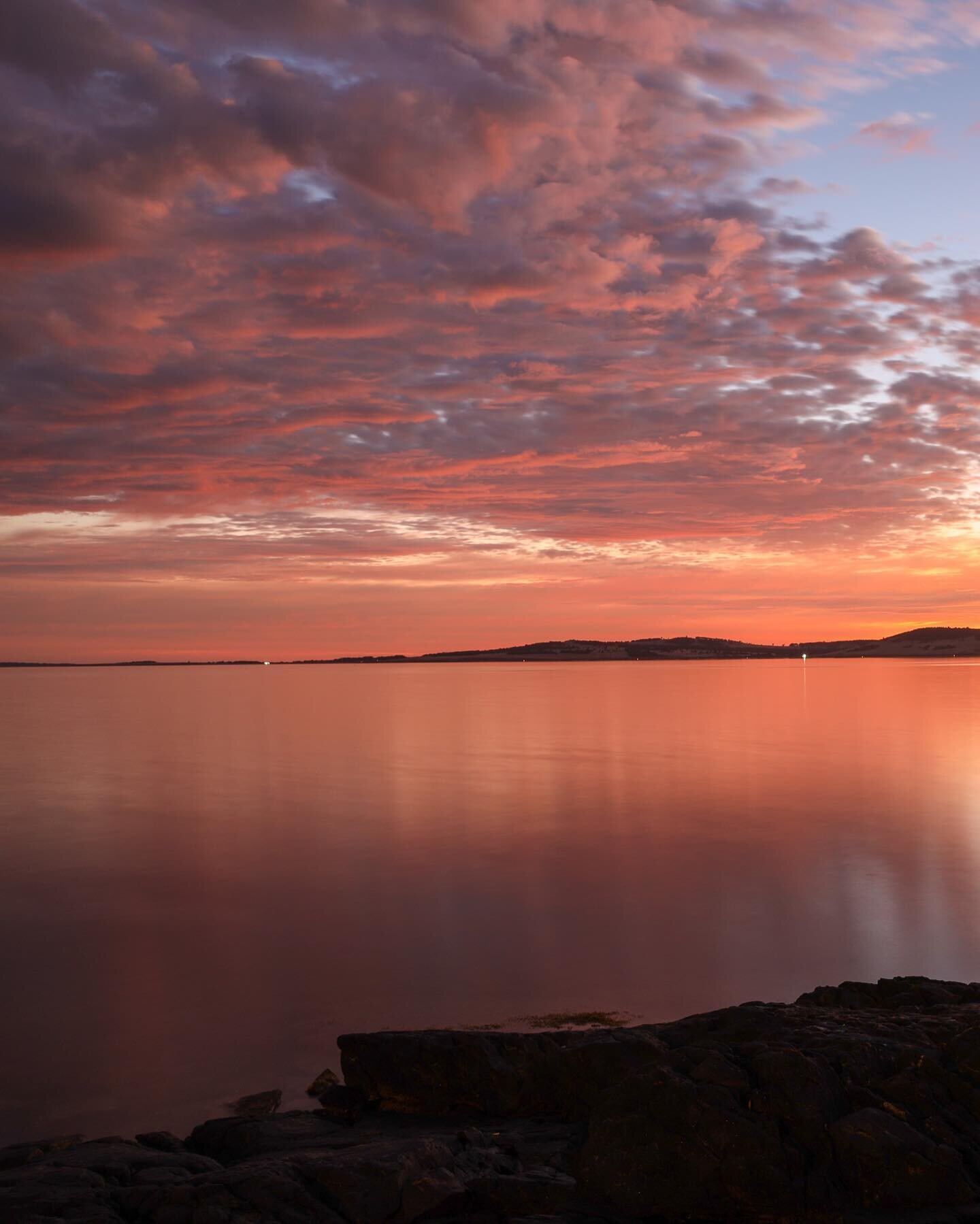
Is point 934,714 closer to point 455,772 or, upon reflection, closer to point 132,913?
point 455,772

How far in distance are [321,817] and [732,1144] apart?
1520 centimetres

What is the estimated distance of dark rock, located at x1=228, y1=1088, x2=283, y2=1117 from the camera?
6691 mm

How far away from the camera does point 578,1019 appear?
845cm

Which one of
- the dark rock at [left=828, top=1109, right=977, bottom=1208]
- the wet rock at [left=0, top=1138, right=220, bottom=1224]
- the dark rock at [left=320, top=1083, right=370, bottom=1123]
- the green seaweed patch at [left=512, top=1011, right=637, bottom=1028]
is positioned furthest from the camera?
the green seaweed patch at [left=512, top=1011, right=637, bottom=1028]

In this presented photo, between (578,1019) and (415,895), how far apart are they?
5229 millimetres

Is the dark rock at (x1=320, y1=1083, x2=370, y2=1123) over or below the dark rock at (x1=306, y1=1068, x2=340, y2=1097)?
over

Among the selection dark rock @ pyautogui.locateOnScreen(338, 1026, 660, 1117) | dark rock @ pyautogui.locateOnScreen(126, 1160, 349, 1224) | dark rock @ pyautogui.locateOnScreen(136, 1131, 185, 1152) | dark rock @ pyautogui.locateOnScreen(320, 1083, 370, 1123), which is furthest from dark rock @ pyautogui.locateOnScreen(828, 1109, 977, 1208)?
dark rock @ pyautogui.locateOnScreen(136, 1131, 185, 1152)

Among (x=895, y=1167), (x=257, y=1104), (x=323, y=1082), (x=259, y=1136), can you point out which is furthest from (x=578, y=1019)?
(x=895, y=1167)

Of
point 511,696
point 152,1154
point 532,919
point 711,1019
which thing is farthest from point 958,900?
point 511,696

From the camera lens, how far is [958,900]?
12672mm

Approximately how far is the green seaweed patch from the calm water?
22 centimetres

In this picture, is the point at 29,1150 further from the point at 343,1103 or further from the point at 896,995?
the point at 896,995

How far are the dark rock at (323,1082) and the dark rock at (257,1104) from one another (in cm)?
21

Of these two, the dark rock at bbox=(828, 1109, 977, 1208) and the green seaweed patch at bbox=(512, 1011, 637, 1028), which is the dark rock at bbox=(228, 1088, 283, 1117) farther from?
the dark rock at bbox=(828, 1109, 977, 1208)
